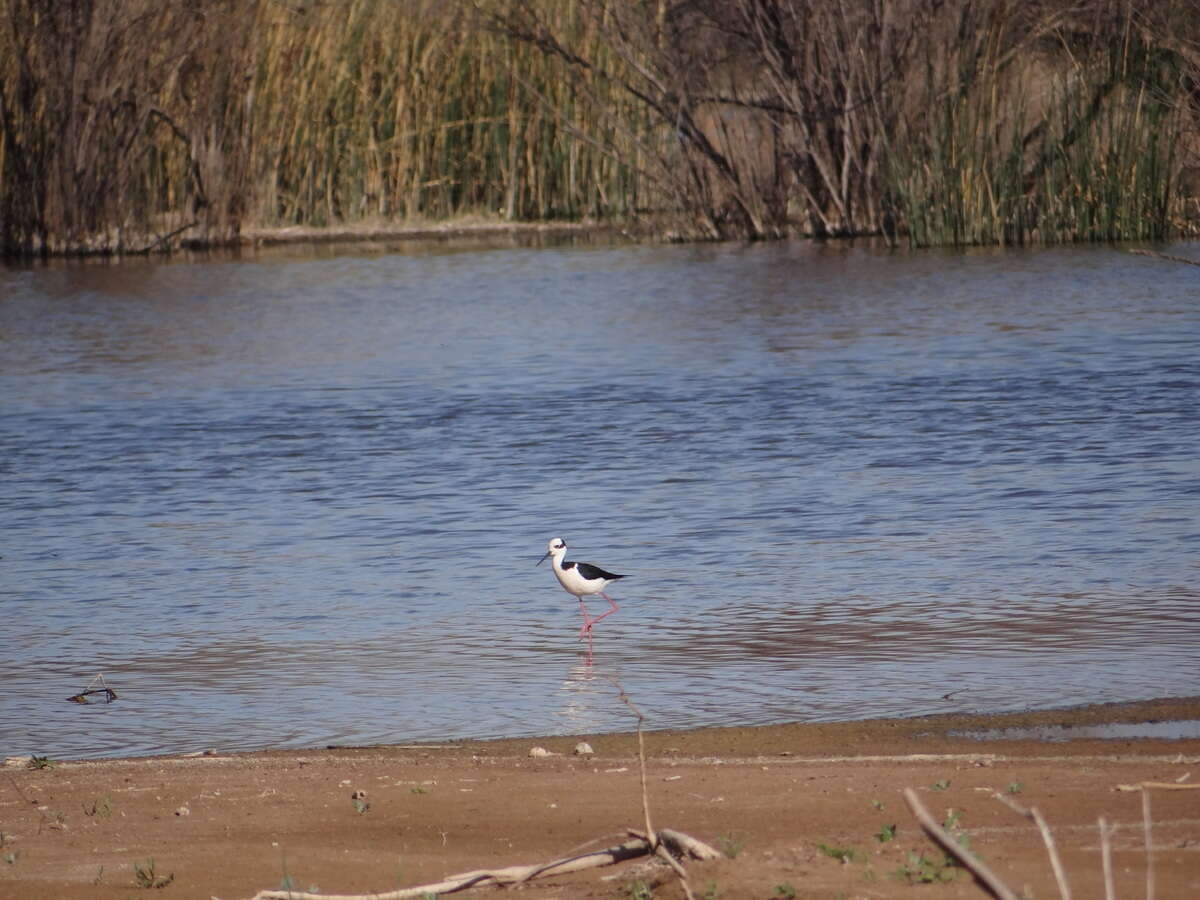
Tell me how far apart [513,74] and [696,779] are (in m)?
18.0

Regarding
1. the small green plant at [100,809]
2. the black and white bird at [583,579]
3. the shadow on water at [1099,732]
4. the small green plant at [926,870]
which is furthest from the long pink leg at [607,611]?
the small green plant at [926,870]

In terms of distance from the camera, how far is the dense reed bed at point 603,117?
19.3 meters

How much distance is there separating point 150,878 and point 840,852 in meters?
1.62

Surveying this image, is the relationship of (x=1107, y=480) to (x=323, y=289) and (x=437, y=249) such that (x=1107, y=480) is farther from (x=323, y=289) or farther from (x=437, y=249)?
(x=437, y=249)

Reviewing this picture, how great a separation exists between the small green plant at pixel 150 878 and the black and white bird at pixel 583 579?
2777 millimetres

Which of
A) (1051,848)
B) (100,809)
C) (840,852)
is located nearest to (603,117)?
(100,809)

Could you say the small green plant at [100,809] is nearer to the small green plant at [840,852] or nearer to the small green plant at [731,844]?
the small green plant at [731,844]

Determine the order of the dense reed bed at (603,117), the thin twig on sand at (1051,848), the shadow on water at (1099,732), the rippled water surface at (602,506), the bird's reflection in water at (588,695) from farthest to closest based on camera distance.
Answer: the dense reed bed at (603,117) → the rippled water surface at (602,506) → the bird's reflection in water at (588,695) → the shadow on water at (1099,732) → the thin twig on sand at (1051,848)

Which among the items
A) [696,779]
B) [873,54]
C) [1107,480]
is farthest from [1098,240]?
[696,779]

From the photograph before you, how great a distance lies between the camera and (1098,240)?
19.6 m

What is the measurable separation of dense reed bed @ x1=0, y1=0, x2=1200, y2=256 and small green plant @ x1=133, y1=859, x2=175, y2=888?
1403cm

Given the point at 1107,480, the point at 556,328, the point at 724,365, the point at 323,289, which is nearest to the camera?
the point at 1107,480

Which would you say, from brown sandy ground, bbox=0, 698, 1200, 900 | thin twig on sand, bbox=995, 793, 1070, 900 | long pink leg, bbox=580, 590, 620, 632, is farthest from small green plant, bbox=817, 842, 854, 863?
long pink leg, bbox=580, 590, 620, 632

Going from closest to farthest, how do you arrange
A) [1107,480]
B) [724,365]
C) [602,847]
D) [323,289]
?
[602,847]
[1107,480]
[724,365]
[323,289]
